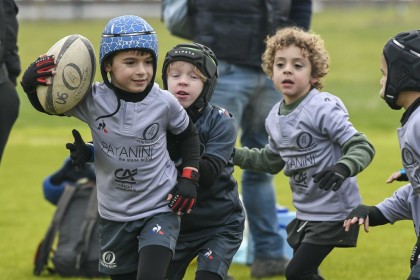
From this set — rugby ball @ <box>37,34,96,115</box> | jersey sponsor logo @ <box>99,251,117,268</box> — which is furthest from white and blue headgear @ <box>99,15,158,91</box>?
jersey sponsor logo @ <box>99,251,117,268</box>

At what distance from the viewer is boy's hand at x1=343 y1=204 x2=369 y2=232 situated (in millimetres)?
5814

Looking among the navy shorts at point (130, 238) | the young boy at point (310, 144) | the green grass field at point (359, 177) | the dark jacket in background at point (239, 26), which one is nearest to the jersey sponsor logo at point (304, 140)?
the young boy at point (310, 144)

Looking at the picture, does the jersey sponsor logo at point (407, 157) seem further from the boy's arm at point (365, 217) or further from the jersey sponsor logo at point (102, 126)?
the jersey sponsor logo at point (102, 126)

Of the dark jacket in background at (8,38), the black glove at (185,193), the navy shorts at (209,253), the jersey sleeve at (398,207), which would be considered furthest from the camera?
the dark jacket in background at (8,38)

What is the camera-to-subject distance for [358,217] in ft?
19.1

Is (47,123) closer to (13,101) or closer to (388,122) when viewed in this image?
(388,122)

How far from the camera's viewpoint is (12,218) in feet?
35.4

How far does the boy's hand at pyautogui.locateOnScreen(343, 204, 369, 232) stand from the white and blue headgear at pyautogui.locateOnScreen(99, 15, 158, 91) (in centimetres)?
127

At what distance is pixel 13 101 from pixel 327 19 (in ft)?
149

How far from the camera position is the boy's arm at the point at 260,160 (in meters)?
6.56

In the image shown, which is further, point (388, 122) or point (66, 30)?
point (66, 30)

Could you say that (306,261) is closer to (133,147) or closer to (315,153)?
(315,153)

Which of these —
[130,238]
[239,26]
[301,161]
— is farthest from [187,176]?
[239,26]

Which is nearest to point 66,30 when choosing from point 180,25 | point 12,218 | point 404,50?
point 12,218
